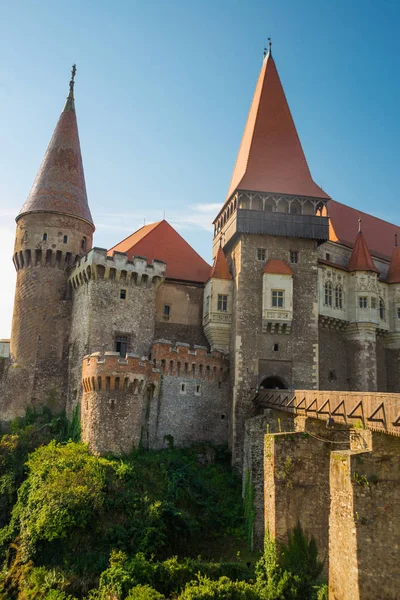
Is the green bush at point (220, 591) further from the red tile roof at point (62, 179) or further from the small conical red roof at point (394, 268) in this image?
the small conical red roof at point (394, 268)

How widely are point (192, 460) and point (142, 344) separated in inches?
264

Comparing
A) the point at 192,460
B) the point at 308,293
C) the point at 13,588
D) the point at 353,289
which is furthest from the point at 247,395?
the point at 13,588

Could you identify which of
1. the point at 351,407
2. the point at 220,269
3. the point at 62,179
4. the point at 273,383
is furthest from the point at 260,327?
the point at 62,179

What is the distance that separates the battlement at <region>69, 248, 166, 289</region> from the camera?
30922 millimetres

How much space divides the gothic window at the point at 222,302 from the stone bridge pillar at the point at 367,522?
16.7 m

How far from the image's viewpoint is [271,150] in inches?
1395

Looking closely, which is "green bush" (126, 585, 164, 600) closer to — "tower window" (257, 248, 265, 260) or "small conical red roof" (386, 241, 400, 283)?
"tower window" (257, 248, 265, 260)

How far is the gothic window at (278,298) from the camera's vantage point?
31.0 meters

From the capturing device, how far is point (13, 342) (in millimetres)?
33375

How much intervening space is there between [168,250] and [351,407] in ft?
66.5

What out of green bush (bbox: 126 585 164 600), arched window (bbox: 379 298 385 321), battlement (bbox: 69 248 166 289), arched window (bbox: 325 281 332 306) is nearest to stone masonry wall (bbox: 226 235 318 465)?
arched window (bbox: 325 281 332 306)

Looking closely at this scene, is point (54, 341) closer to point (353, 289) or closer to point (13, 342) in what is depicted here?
point (13, 342)

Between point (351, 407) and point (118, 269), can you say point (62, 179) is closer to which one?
point (118, 269)

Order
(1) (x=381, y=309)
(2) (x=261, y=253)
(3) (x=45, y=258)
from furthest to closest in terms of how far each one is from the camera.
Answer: (1) (x=381, y=309) → (3) (x=45, y=258) → (2) (x=261, y=253)
